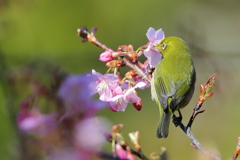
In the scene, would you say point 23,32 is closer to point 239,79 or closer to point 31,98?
point 239,79

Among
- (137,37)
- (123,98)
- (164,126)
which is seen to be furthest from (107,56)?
(137,37)

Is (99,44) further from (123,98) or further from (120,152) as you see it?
(120,152)

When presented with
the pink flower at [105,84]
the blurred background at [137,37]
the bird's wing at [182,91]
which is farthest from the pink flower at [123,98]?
the blurred background at [137,37]

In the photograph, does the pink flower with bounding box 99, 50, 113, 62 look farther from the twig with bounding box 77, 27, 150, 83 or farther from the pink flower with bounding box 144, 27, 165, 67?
the pink flower with bounding box 144, 27, 165, 67

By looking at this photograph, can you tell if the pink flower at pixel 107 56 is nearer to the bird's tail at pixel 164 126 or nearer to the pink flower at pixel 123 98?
the pink flower at pixel 123 98

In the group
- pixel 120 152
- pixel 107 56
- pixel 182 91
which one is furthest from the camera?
pixel 182 91

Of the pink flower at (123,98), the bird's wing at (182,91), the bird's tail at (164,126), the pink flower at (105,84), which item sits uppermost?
the pink flower at (105,84)

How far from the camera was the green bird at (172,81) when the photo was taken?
2.10 m

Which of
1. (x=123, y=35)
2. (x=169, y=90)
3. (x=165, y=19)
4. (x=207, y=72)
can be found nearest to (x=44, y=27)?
(x=123, y=35)

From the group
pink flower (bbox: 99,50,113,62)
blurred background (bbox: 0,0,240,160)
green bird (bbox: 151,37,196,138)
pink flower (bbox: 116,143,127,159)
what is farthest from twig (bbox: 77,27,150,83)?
blurred background (bbox: 0,0,240,160)

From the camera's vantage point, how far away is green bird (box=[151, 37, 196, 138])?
210 centimetres

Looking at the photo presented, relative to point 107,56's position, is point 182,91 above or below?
below

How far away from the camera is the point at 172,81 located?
89.6 inches

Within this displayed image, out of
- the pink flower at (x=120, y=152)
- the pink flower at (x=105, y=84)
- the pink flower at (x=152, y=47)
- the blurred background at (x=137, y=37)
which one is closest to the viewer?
the pink flower at (x=120, y=152)
